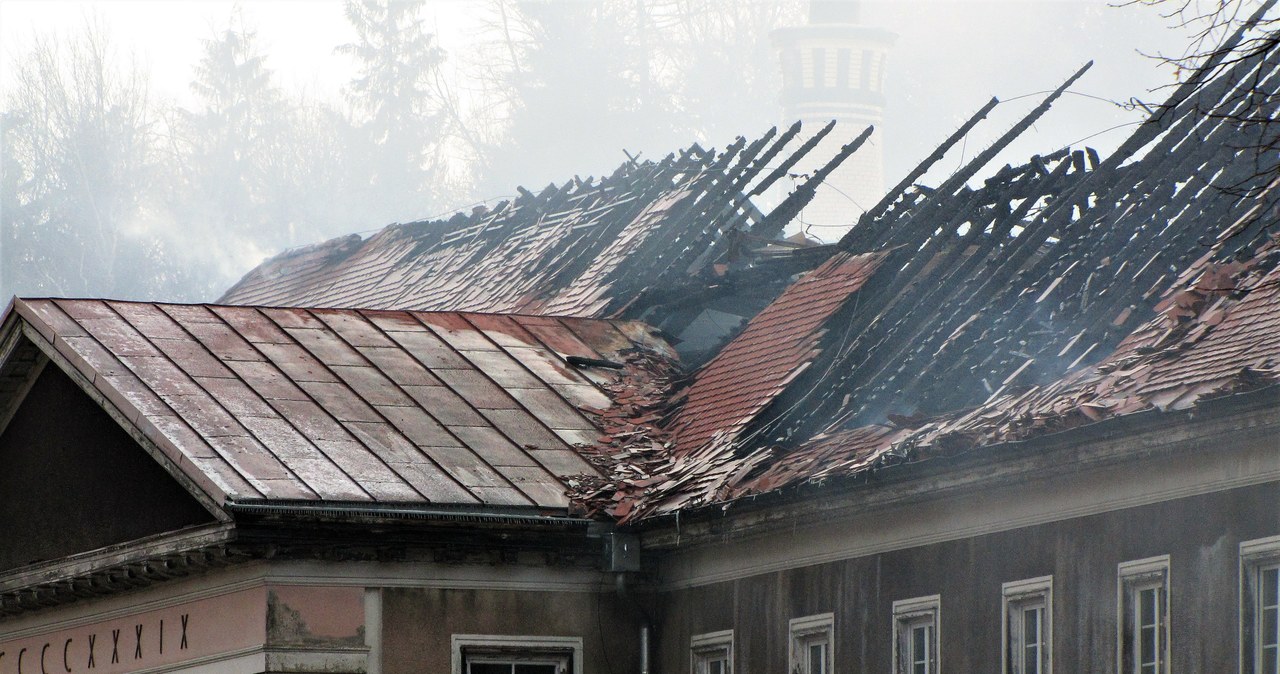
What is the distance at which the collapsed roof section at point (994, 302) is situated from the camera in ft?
54.1

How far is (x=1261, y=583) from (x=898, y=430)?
415 cm

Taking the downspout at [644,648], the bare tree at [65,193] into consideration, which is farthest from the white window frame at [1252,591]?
the bare tree at [65,193]

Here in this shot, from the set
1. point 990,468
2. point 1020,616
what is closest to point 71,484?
point 990,468

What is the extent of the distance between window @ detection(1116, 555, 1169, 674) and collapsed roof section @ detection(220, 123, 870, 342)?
9424mm

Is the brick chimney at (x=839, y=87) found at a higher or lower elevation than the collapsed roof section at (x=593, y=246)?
higher

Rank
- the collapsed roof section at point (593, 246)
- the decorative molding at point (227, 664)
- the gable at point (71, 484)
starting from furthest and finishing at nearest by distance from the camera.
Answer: the collapsed roof section at point (593, 246) → the gable at point (71, 484) → the decorative molding at point (227, 664)

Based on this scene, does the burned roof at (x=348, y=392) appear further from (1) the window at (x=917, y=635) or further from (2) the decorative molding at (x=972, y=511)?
(1) the window at (x=917, y=635)

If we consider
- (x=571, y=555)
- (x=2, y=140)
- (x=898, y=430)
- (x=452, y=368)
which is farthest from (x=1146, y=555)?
(x=2, y=140)

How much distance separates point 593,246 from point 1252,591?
12826 mm

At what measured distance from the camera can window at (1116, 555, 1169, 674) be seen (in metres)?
13.7

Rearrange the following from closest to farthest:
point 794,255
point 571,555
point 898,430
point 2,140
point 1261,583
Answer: point 1261,583
point 898,430
point 571,555
point 794,255
point 2,140

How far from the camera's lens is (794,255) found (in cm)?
2292

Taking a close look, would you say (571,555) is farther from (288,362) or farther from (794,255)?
(794,255)

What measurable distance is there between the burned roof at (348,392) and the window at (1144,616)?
5.56m
